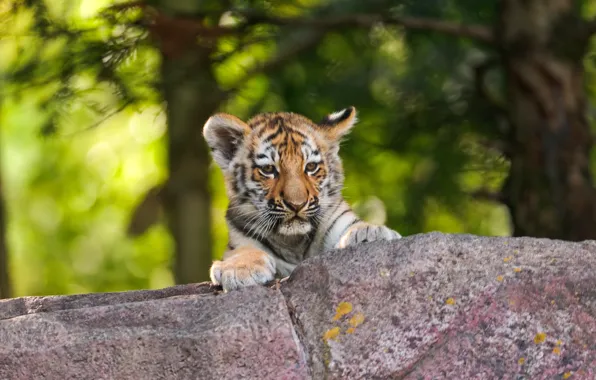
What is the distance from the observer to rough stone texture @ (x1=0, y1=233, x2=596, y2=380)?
4.27 metres

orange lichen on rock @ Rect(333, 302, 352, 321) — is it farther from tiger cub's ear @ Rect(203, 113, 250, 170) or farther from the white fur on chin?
tiger cub's ear @ Rect(203, 113, 250, 170)

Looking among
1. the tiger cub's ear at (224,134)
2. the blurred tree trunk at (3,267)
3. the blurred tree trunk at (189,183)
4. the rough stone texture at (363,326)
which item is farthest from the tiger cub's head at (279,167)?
the blurred tree trunk at (3,267)

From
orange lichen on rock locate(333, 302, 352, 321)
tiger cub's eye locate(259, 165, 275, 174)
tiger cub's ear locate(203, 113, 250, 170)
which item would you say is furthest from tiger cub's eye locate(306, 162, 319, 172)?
orange lichen on rock locate(333, 302, 352, 321)

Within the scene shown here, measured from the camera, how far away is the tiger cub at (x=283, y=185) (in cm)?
612

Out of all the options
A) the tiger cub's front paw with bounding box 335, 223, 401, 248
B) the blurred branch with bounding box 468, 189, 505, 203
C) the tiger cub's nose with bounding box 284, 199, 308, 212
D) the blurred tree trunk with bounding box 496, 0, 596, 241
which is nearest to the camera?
the tiger cub's front paw with bounding box 335, 223, 401, 248

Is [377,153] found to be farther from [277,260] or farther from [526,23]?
[277,260]

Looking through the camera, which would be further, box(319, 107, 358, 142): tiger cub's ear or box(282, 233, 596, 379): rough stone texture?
box(319, 107, 358, 142): tiger cub's ear

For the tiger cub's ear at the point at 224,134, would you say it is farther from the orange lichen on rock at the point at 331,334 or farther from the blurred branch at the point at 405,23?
the blurred branch at the point at 405,23

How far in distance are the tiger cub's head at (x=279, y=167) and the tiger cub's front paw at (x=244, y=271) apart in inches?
29.6

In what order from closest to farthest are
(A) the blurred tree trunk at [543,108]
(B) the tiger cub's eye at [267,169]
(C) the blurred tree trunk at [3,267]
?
1. (B) the tiger cub's eye at [267,169]
2. (A) the blurred tree trunk at [543,108]
3. (C) the blurred tree trunk at [3,267]

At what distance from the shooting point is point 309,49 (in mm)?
10484

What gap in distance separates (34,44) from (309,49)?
338cm

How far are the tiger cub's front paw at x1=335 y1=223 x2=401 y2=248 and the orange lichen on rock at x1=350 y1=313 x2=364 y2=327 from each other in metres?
0.96

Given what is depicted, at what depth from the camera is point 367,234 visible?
5441mm
